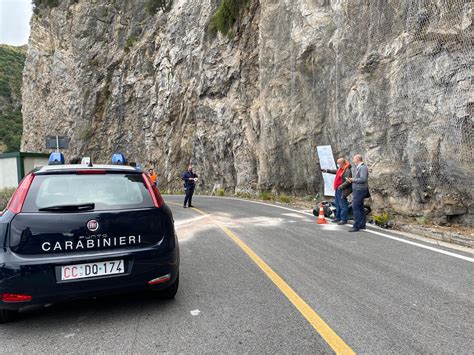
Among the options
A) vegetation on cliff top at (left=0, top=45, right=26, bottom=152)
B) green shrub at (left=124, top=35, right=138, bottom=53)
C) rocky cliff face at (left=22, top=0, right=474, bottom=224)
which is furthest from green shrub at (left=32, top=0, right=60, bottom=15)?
vegetation on cliff top at (left=0, top=45, right=26, bottom=152)

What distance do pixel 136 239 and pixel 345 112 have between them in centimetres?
1009

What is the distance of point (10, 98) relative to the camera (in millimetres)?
79875

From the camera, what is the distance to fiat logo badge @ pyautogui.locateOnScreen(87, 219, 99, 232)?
3.47m

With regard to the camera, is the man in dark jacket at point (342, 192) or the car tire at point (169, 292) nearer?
the car tire at point (169, 292)

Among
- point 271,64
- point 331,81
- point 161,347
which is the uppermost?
point 271,64

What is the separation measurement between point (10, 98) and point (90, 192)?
92619 mm

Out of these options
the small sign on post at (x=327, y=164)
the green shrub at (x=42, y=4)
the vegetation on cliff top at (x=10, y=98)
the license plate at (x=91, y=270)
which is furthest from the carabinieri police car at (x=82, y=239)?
the vegetation on cliff top at (x=10, y=98)

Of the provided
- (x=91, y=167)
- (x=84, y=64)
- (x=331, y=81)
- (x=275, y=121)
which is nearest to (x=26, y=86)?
(x=84, y=64)

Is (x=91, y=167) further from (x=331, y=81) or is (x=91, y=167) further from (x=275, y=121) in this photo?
(x=275, y=121)

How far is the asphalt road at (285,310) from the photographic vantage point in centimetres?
300

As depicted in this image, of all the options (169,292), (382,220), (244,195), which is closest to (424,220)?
(382,220)

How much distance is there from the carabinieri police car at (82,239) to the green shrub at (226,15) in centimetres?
2179

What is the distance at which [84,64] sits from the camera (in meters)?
40.0

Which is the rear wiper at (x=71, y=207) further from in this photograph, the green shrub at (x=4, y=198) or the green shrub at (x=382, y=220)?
the green shrub at (x=4, y=198)
